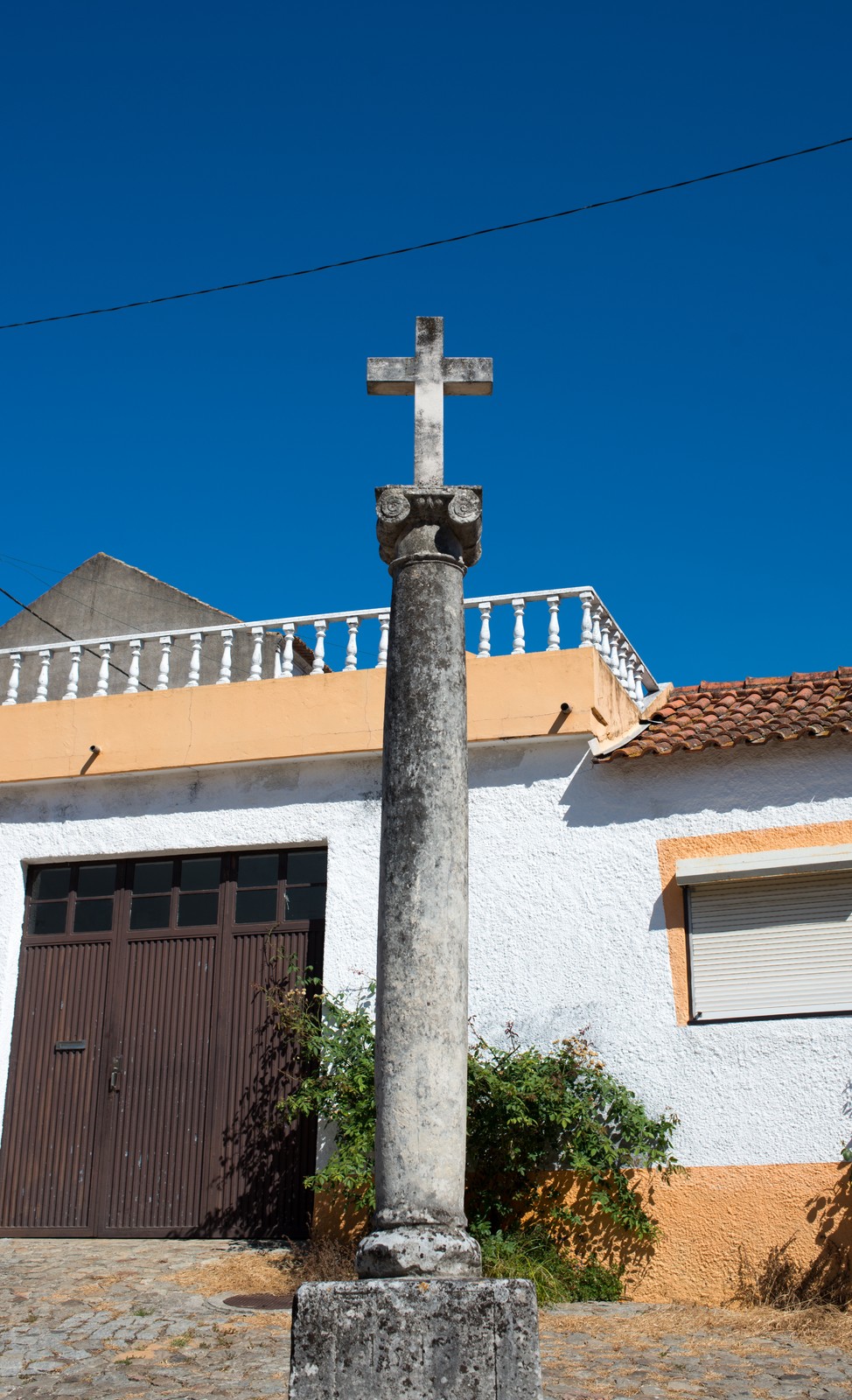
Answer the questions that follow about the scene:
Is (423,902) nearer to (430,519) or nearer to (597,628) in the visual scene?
(430,519)

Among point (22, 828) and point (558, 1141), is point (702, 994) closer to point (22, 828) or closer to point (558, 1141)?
point (558, 1141)

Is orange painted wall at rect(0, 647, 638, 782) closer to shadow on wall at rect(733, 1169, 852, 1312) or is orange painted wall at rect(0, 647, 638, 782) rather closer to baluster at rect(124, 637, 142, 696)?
baluster at rect(124, 637, 142, 696)

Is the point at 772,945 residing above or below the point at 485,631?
below

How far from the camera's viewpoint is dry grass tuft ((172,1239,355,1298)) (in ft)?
26.4

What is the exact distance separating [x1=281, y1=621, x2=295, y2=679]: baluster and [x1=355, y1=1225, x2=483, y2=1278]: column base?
6.43 meters

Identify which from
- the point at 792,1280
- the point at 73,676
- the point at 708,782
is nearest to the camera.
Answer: the point at 792,1280

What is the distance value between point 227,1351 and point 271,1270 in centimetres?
207

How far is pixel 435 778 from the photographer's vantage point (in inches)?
199

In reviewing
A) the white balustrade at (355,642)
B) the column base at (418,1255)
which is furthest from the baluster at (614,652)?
the column base at (418,1255)

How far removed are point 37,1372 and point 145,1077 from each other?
4.07 metres

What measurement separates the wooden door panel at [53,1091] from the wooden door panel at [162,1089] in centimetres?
24

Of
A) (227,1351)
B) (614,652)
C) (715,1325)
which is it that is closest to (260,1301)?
(227,1351)

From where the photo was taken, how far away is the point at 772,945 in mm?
8773

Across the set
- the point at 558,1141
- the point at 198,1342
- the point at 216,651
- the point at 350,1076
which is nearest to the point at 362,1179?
the point at 350,1076
